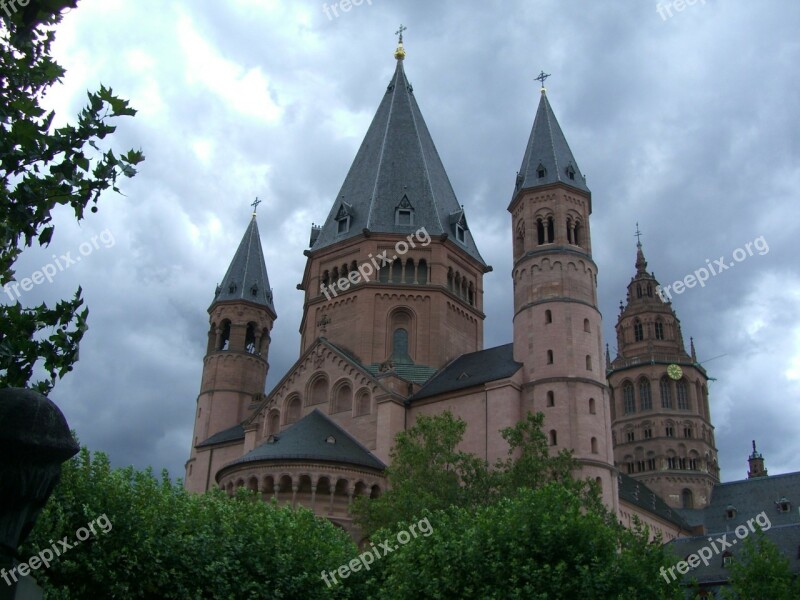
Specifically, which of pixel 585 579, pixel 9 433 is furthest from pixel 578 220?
pixel 9 433

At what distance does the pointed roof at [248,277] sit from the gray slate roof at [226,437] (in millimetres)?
10820

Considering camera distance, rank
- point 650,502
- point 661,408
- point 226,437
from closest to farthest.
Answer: point 226,437 < point 650,502 < point 661,408

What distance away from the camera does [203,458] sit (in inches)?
2393

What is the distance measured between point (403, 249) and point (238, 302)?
51.9 feet

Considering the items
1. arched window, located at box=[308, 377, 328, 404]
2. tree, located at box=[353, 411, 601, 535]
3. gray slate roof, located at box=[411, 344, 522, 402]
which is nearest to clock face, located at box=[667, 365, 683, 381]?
gray slate roof, located at box=[411, 344, 522, 402]

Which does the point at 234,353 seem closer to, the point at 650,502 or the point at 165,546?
the point at 650,502

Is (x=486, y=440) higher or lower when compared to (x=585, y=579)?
higher

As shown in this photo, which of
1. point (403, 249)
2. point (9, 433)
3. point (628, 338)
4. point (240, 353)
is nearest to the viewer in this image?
point (9, 433)

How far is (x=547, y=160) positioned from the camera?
54.1 m

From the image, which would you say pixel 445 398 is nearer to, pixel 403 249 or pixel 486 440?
pixel 486 440

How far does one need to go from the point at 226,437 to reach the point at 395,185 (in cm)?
2241

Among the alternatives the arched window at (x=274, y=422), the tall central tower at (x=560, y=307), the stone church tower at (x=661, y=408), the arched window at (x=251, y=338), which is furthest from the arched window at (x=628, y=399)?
the arched window at (x=274, y=422)

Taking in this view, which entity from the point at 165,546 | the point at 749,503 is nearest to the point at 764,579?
the point at 165,546

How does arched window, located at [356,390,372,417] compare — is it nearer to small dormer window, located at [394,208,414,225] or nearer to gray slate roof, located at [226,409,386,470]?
gray slate roof, located at [226,409,386,470]
